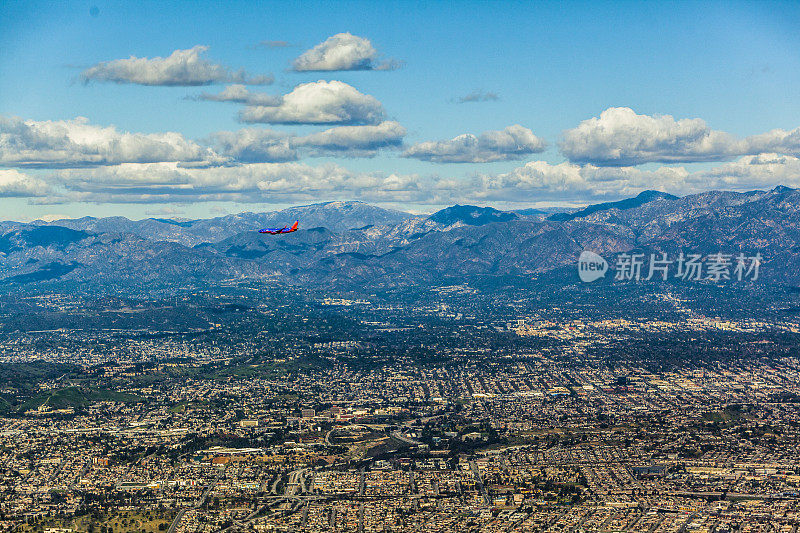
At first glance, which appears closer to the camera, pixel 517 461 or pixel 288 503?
pixel 288 503

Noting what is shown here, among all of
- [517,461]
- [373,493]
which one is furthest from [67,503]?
[517,461]

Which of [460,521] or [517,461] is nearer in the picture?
[460,521]

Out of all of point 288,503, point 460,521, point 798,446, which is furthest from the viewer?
point 798,446

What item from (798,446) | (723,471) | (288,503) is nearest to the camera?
(288,503)

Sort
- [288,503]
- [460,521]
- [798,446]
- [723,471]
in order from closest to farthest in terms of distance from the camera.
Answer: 1. [460,521]
2. [288,503]
3. [723,471]
4. [798,446]

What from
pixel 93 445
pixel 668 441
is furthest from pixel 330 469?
pixel 668 441

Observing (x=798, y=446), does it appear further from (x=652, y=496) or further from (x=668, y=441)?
(x=652, y=496)

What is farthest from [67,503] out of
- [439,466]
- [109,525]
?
[439,466]

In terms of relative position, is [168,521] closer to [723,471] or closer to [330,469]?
[330,469]

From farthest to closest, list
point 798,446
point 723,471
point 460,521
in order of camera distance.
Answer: point 798,446
point 723,471
point 460,521
